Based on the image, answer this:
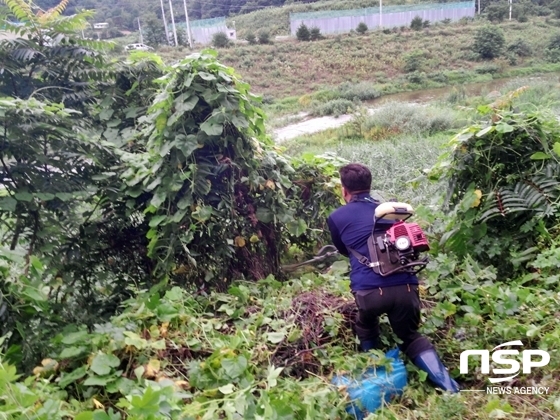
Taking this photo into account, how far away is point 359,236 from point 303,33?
131ft

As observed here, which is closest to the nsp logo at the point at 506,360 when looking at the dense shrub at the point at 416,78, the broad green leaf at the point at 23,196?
the broad green leaf at the point at 23,196

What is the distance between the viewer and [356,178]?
312cm

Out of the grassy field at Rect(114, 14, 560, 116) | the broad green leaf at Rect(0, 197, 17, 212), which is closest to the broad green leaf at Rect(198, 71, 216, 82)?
the broad green leaf at Rect(0, 197, 17, 212)

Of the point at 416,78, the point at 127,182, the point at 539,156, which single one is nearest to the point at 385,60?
the point at 416,78

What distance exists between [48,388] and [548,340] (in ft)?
8.15

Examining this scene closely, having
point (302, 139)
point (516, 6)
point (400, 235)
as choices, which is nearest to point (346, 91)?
point (302, 139)

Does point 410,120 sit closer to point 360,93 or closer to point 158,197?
point 360,93

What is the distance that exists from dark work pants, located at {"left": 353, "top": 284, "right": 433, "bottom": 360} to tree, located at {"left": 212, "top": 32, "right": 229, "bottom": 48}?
3670 centimetres

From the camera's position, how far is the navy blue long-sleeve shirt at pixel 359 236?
2.82m

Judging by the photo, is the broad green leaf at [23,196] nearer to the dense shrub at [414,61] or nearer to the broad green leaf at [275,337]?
the broad green leaf at [275,337]

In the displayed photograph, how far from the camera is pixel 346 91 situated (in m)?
26.2

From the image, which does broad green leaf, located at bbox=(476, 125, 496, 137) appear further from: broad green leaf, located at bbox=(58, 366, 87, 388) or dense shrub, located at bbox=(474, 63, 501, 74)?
dense shrub, located at bbox=(474, 63, 501, 74)

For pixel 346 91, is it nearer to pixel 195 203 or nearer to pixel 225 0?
pixel 195 203

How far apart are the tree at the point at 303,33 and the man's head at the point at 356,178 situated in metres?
39.6
